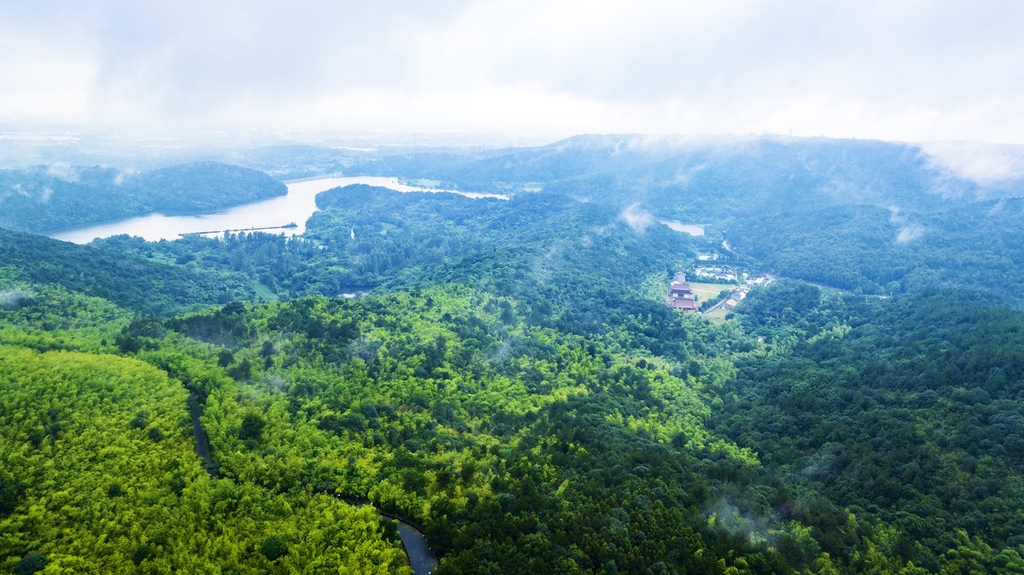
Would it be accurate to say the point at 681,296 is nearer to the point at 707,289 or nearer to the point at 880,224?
the point at 707,289

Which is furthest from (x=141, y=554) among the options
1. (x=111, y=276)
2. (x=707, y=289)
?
(x=707, y=289)

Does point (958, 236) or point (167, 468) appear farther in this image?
point (958, 236)

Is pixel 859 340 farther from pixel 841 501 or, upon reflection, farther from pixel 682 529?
pixel 682 529

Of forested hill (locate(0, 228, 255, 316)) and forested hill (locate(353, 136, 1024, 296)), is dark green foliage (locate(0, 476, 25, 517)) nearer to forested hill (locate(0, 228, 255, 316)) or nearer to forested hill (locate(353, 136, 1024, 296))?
forested hill (locate(0, 228, 255, 316))

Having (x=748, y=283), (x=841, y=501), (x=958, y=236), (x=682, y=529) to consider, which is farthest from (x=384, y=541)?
(x=958, y=236)

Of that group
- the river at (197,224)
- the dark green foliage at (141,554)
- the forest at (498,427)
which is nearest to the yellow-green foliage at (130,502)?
the dark green foliage at (141,554)

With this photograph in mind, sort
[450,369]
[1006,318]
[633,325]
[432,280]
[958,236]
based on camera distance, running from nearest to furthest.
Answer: [450,369]
[1006,318]
[633,325]
[432,280]
[958,236]
